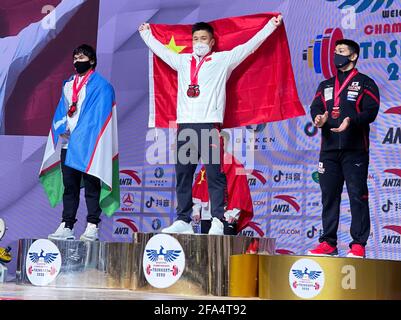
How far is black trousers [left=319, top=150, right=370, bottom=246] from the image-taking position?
16.0 feet

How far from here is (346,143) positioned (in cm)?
496

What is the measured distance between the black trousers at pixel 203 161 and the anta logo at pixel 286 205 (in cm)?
113

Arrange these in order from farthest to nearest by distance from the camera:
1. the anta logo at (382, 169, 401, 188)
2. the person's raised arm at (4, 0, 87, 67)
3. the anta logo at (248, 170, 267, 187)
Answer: the person's raised arm at (4, 0, 87, 67) → the anta logo at (248, 170, 267, 187) → the anta logo at (382, 169, 401, 188)

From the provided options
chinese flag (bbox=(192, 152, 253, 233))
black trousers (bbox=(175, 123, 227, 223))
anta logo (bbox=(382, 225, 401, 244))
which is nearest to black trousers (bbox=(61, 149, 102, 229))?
black trousers (bbox=(175, 123, 227, 223))

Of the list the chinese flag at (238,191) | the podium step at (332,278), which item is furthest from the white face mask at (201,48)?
the podium step at (332,278)

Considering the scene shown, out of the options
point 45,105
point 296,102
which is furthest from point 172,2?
point 296,102

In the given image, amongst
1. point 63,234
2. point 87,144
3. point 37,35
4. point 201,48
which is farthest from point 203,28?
point 37,35

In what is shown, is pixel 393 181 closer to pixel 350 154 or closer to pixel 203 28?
pixel 350 154

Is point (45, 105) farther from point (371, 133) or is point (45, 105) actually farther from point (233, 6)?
point (371, 133)

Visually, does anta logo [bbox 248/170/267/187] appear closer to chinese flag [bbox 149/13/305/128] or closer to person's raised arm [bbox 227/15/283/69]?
chinese flag [bbox 149/13/305/128]

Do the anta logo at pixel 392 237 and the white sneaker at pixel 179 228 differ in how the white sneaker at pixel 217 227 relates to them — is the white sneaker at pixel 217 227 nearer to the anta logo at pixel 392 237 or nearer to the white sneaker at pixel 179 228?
the white sneaker at pixel 179 228

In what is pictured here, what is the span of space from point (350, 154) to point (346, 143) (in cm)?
7

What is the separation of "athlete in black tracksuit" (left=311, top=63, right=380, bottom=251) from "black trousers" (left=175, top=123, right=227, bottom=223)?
65cm
